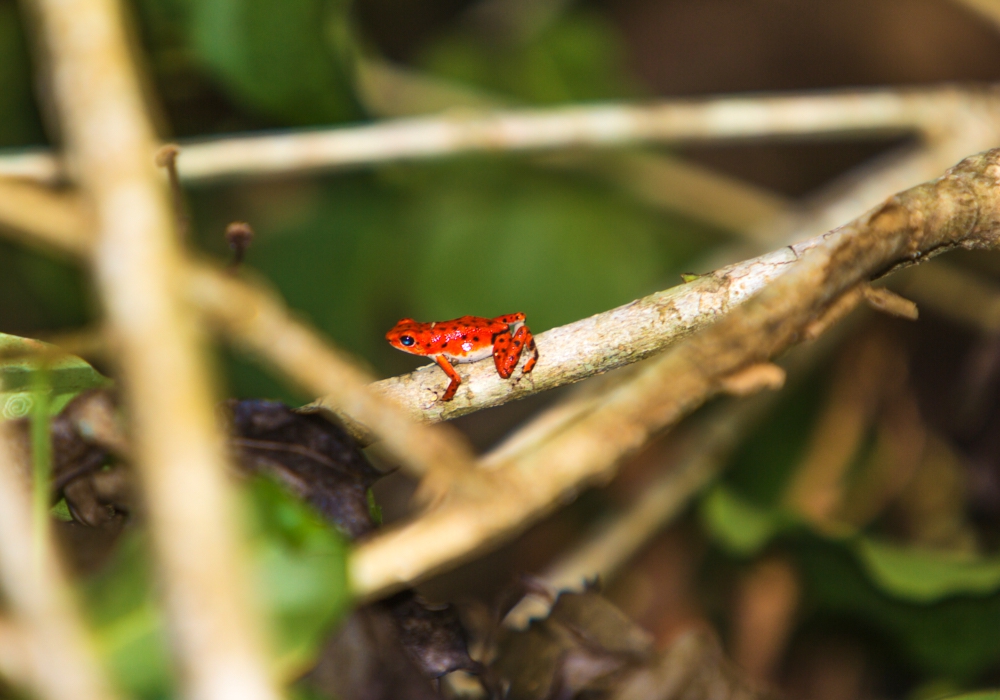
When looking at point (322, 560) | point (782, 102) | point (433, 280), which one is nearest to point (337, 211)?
point (433, 280)

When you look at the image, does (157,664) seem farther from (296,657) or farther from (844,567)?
(844,567)

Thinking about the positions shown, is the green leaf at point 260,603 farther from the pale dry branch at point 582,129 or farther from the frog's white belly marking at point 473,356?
the pale dry branch at point 582,129

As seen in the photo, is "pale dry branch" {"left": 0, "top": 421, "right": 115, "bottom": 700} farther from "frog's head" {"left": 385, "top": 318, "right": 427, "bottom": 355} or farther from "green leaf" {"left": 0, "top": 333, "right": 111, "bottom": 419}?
"frog's head" {"left": 385, "top": 318, "right": 427, "bottom": 355}

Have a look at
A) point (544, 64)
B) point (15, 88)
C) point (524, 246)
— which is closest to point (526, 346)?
point (524, 246)

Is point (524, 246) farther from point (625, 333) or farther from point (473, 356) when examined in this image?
point (625, 333)

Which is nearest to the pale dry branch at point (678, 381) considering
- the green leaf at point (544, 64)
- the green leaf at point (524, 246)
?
the green leaf at point (524, 246)

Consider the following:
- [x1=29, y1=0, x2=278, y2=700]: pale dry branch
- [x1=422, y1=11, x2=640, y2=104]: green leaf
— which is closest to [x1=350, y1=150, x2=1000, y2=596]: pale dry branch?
[x1=29, y1=0, x2=278, y2=700]: pale dry branch

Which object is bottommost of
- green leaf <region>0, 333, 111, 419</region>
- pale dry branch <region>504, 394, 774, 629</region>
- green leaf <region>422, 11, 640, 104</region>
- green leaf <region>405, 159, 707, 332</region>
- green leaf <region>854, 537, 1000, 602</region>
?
pale dry branch <region>504, 394, 774, 629</region>
